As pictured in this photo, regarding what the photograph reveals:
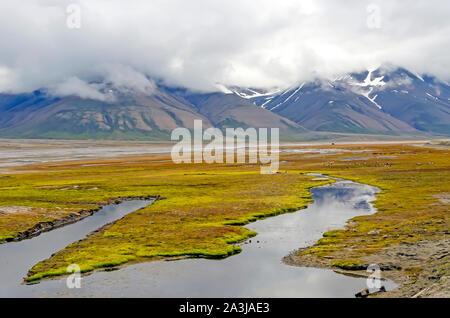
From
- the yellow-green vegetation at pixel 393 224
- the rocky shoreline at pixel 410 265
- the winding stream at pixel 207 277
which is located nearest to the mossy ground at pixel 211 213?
the yellow-green vegetation at pixel 393 224

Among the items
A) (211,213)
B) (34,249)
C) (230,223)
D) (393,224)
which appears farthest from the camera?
(211,213)

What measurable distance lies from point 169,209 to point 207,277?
27628mm

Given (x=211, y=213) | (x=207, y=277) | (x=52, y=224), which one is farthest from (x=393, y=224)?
(x=52, y=224)

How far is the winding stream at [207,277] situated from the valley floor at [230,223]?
151 centimetres

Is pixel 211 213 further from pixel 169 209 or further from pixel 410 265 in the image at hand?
pixel 410 265

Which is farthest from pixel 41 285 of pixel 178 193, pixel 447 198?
pixel 447 198

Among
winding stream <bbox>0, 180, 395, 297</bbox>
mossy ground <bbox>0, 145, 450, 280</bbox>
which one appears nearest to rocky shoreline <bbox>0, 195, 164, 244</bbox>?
mossy ground <bbox>0, 145, 450, 280</bbox>

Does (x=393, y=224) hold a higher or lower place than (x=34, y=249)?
higher

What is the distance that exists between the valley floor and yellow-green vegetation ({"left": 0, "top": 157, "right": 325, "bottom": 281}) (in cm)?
12

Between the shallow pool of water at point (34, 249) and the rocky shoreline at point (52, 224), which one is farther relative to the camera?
the rocky shoreline at point (52, 224)

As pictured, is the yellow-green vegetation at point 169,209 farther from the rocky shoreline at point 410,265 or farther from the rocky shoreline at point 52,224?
the rocky shoreline at point 410,265

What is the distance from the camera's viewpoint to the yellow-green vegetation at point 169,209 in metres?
37.8

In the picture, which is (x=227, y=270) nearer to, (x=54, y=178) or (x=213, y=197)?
(x=213, y=197)

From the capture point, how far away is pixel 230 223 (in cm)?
4984
